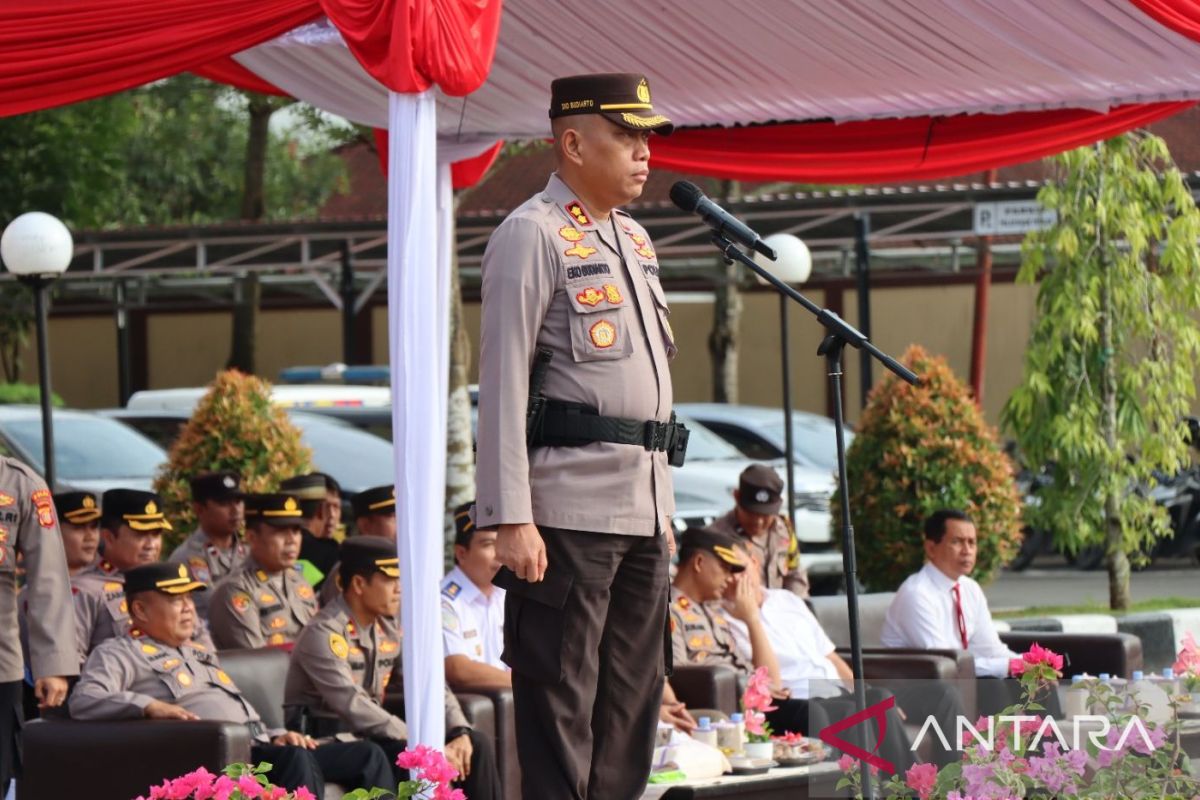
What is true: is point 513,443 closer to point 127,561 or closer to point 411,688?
point 411,688

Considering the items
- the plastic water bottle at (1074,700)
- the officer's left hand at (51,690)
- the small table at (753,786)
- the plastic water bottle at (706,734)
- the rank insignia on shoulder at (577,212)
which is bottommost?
the small table at (753,786)

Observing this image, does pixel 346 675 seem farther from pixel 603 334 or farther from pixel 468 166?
pixel 603 334

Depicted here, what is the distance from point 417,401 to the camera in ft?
18.2

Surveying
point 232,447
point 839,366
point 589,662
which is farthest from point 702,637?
point 589,662

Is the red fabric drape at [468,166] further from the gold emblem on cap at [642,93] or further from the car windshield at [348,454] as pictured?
the car windshield at [348,454]

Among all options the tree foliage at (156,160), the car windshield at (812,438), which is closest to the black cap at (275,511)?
the tree foliage at (156,160)

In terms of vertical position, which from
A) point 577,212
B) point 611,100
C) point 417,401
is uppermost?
point 611,100

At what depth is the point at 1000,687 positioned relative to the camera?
601 centimetres

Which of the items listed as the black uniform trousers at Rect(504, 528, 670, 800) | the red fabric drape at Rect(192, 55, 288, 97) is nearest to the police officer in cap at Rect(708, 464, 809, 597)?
the red fabric drape at Rect(192, 55, 288, 97)

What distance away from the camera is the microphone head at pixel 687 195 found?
4.68 meters

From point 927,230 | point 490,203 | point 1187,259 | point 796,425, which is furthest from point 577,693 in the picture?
point 490,203

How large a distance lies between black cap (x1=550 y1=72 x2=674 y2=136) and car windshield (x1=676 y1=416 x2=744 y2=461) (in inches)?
464

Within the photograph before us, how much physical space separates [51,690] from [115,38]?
73.5 inches

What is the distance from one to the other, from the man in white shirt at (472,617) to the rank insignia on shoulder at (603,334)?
9.57 ft
